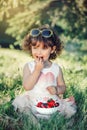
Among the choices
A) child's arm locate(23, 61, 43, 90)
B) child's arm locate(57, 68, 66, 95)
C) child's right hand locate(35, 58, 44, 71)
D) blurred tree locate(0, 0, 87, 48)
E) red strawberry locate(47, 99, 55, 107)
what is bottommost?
blurred tree locate(0, 0, 87, 48)

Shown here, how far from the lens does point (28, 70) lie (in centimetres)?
389

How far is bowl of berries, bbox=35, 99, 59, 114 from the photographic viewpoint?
3.83 m

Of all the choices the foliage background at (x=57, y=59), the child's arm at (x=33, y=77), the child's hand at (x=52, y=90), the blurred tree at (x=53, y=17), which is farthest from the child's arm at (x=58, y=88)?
the blurred tree at (x=53, y=17)

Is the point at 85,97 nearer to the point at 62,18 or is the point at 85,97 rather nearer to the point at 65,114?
the point at 65,114

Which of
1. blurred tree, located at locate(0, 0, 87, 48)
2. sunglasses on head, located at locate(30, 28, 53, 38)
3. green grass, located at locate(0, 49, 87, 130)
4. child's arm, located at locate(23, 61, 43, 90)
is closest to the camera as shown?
green grass, located at locate(0, 49, 87, 130)

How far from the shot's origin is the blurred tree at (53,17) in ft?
27.3

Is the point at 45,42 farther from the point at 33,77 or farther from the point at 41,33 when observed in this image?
the point at 33,77

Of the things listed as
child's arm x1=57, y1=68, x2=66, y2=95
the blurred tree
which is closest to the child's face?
child's arm x1=57, y1=68, x2=66, y2=95

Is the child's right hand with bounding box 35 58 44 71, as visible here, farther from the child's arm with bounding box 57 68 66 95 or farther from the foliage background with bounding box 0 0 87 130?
the foliage background with bounding box 0 0 87 130

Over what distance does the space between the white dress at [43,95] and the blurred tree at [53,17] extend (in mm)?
4254

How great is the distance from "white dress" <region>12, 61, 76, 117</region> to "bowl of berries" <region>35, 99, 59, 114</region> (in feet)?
0.11

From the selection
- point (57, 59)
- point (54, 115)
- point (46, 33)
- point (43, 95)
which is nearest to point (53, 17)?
point (57, 59)

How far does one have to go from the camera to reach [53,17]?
8664mm

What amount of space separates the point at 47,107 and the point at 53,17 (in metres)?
5.00
